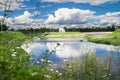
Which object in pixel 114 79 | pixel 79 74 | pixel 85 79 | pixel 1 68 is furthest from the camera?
pixel 114 79

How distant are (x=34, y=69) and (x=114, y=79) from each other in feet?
→ 50.5

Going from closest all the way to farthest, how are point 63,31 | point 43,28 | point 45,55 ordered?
point 43,28, point 45,55, point 63,31

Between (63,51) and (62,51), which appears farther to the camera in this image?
(62,51)

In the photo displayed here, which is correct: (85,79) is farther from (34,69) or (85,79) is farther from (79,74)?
(34,69)

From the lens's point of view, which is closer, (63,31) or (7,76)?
(7,76)

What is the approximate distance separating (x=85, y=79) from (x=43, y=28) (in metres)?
4.59

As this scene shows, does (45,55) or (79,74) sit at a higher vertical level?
(45,55)

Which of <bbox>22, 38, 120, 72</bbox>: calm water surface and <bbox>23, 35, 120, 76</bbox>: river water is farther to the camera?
→ <bbox>22, 38, 120, 72</bbox>: calm water surface

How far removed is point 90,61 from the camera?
34.2ft

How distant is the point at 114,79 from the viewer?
1719 centimetres

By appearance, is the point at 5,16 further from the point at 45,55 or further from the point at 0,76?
the point at 45,55

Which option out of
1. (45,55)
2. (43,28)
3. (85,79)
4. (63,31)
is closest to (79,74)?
(85,79)

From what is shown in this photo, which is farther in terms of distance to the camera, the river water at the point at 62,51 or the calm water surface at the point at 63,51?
the calm water surface at the point at 63,51

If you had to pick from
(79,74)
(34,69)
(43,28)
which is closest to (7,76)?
(34,69)
